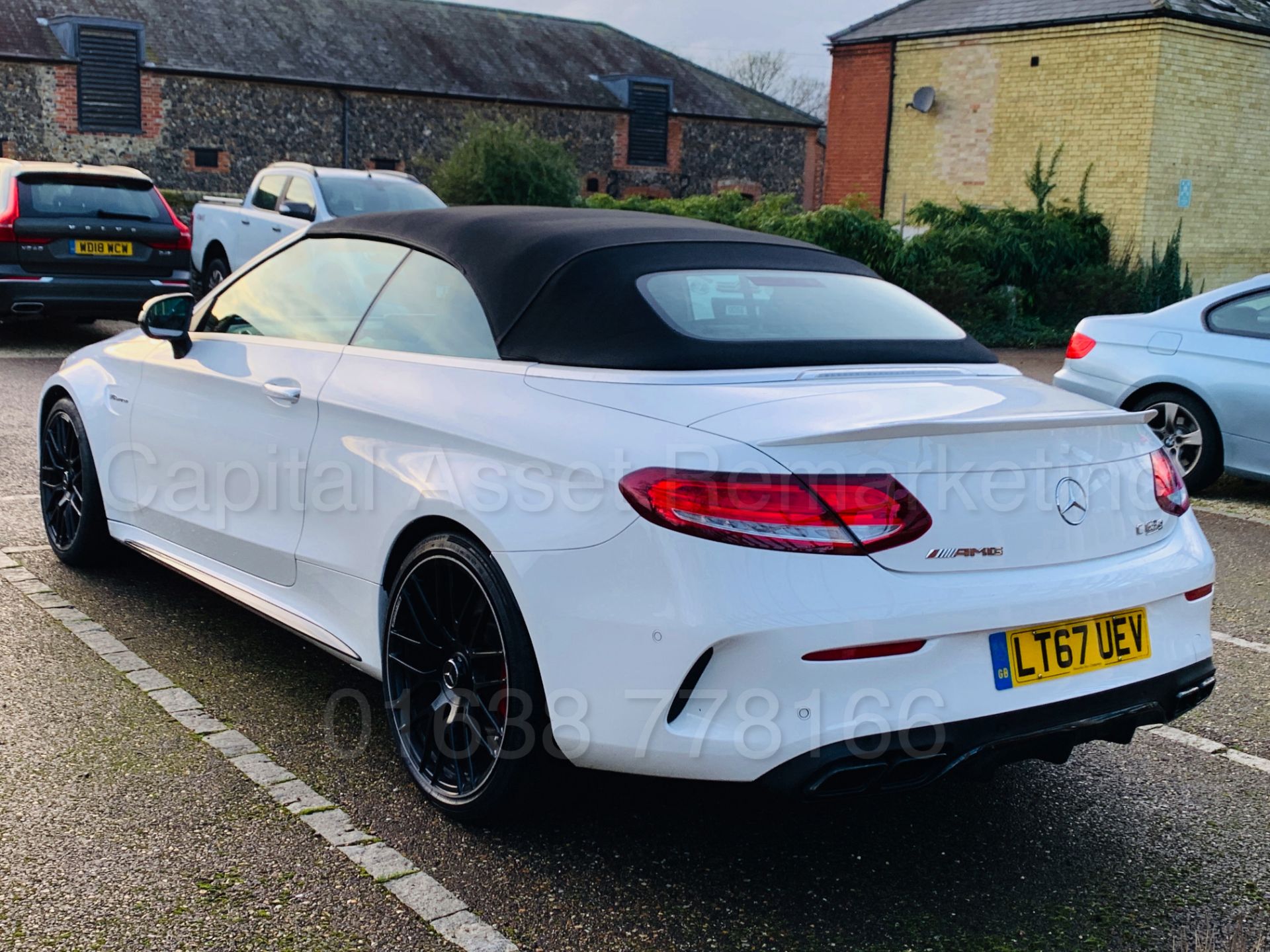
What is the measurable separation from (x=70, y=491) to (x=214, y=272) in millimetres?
12999

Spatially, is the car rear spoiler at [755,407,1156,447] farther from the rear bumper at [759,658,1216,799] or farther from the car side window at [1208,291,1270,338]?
the car side window at [1208,291,1270,338]

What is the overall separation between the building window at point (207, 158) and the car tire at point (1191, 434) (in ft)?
106

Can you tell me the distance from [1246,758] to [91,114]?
35704 mm

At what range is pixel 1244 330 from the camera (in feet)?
26.3

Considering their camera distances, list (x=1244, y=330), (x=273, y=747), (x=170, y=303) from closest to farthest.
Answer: (x=273, y=747)
(x=170, y=303)
(x=1244, y=330)

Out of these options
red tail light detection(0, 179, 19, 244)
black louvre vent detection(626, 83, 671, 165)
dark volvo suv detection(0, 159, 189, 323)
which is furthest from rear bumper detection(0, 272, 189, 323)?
black louvre vent detection(626, 83, 671, 165)

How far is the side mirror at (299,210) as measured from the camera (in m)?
15.1

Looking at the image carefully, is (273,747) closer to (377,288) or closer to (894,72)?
(377,288)

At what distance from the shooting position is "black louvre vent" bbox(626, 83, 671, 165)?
41875mm

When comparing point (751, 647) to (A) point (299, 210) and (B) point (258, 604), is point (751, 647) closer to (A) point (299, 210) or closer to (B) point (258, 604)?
(B) point (258, 604)

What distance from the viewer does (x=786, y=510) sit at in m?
2.77

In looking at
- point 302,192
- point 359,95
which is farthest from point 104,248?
point 359,95

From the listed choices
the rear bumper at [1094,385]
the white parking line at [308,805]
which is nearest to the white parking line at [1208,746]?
the white parking line at [308,805]

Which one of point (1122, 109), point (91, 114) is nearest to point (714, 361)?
point (1122, 109)
